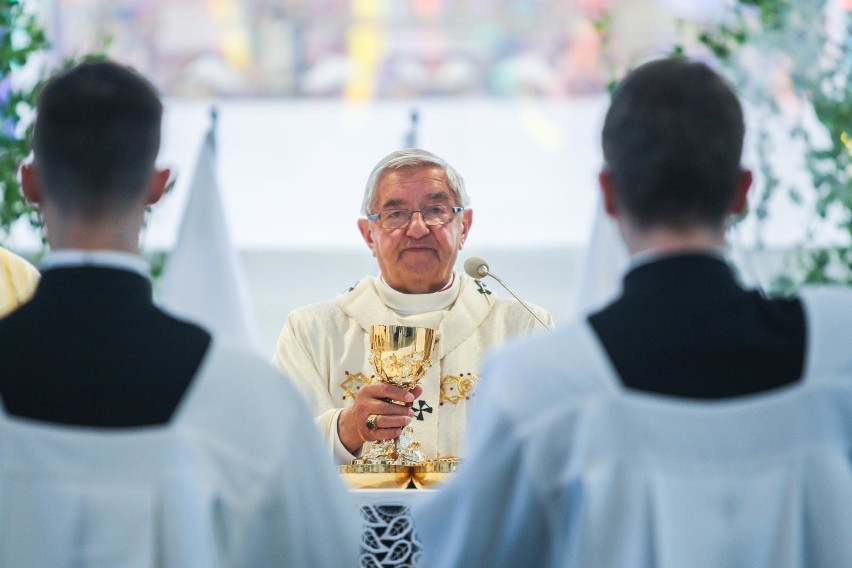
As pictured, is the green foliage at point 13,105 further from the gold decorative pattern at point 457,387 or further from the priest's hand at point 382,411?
the priest's hand at point 382,411

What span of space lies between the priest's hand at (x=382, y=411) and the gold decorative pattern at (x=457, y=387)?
732 millimetres

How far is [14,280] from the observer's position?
389 centimetres

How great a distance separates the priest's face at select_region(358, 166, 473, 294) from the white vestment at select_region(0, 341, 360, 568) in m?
2.19

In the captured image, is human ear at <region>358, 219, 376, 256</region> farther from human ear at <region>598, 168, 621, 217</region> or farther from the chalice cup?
human ear at <region>598, 168, 621, 217</region>

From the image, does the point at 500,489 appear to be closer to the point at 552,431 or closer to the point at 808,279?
the point at 552,431

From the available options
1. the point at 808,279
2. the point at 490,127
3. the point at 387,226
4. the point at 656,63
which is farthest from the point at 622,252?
the point at 490,127

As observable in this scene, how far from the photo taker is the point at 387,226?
4.38 m

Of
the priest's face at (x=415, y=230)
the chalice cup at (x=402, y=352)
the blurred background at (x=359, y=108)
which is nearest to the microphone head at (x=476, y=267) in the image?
the chalice cup at (x=402, y=352)

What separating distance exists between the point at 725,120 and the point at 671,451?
57 centimetres

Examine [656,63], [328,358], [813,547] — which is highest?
[656,63]

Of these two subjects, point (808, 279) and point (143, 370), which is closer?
point (143, 370)

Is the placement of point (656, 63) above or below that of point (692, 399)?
above

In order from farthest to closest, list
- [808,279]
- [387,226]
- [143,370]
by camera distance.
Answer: [808,279], [387,226], [143,370]

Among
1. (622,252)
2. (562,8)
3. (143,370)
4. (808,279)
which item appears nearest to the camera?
(143,370)
